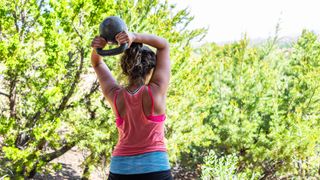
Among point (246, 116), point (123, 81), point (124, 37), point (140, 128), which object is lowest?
point (140, 128)

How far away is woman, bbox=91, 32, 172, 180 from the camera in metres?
1.51


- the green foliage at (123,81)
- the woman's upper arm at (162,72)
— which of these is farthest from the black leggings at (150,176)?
the green foliage at (123,81)

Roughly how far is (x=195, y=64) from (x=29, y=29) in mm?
4140

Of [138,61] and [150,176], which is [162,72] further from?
[150,176]

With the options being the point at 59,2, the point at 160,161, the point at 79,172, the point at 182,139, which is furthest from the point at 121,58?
the point at 79,172

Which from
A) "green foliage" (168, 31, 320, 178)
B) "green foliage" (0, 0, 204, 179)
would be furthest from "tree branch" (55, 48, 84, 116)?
"green foliage" (168, 31, 320, 178)

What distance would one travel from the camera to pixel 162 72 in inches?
61.8

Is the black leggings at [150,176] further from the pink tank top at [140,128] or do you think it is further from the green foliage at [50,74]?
the green foliage at [50,74]

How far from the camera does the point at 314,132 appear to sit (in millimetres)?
9383

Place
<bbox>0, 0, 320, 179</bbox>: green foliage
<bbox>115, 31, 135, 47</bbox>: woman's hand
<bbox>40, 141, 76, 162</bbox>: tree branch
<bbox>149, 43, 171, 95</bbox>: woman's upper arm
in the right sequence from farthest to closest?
<bbox>40, 141, 76, 162</bbox>: tree branch < <bbox>0, 0, 320, 179</bbox>: green foliage < <bbox>149, 43, 171, 95</bbox>: woman's upper arm < <bbox>115, 31, 135, 47</bbox>: woman's hand

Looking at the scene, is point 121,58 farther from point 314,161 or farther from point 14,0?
point 314,161

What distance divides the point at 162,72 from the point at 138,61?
11 centimetres

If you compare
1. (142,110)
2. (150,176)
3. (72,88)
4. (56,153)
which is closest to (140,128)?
(142,110)

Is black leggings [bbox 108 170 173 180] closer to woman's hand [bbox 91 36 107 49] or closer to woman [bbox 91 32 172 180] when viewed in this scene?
woman [bbox 91 32 172 180]
